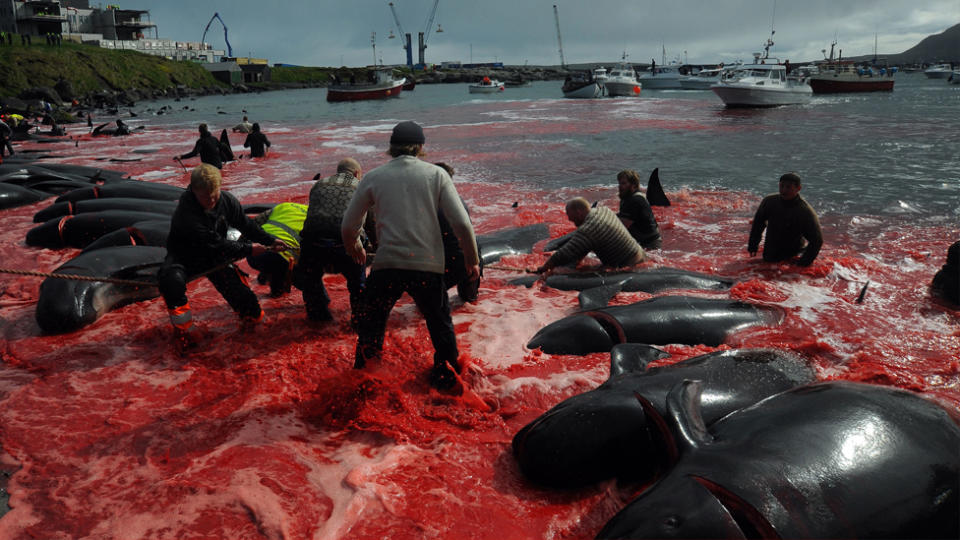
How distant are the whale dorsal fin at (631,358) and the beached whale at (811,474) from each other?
118cm

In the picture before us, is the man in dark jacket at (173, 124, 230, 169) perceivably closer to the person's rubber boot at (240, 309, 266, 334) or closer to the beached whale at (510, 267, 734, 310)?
the person's rubber boot at (240, 309, 266, 334)

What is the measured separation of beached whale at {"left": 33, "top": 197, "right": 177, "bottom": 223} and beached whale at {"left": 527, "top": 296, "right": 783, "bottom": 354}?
28.0ft

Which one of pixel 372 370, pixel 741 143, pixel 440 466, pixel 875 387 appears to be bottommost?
pixel 440 466

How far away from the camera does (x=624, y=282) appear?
309 inches

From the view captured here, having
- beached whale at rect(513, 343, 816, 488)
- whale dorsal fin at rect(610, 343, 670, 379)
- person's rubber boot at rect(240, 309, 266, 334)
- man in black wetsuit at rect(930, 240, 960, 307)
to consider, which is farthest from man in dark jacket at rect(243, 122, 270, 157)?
beached whale at rect(513, 343, 816, 488)

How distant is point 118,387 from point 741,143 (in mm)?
28443

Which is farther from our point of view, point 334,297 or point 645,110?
point 645,110

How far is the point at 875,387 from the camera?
3.72 m

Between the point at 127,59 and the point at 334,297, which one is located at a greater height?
the point at 127,59

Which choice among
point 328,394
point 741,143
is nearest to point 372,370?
point 328,394

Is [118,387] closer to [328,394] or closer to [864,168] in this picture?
[328,394]

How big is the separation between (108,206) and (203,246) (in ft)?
21.9

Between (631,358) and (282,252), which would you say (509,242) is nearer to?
(282,252)

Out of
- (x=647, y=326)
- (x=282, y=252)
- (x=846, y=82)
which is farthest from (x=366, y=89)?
(x=647, y=326)
